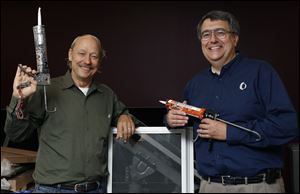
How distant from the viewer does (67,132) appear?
189 centimetres

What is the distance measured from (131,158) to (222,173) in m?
0.46

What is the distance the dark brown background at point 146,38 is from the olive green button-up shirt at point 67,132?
185 cm

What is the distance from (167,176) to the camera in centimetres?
202

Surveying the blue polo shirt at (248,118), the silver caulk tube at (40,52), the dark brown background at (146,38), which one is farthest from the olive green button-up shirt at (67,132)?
the dark brown background at (146,38)

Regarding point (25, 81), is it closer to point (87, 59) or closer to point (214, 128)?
point (87, 59)

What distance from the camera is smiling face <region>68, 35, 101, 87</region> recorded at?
6.39 feet

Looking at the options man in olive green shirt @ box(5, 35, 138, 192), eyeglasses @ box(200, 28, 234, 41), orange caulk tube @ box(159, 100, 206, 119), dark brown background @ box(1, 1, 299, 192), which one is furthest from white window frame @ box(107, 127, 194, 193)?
dark brown background @ box(1, 1, 299, 192)

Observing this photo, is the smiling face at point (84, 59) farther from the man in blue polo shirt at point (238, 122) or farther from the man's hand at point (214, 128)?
the man's hand at point (214, 128)

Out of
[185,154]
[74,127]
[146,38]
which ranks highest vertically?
[146,38]

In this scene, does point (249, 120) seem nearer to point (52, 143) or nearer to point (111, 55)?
point (52, 143)

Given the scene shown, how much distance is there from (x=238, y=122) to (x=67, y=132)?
2.36ft

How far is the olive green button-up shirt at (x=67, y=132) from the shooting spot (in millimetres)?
1852

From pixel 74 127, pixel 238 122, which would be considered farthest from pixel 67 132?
pixel 238 122

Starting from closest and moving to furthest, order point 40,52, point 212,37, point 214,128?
point 40,52
point 214,128
point 212,37
